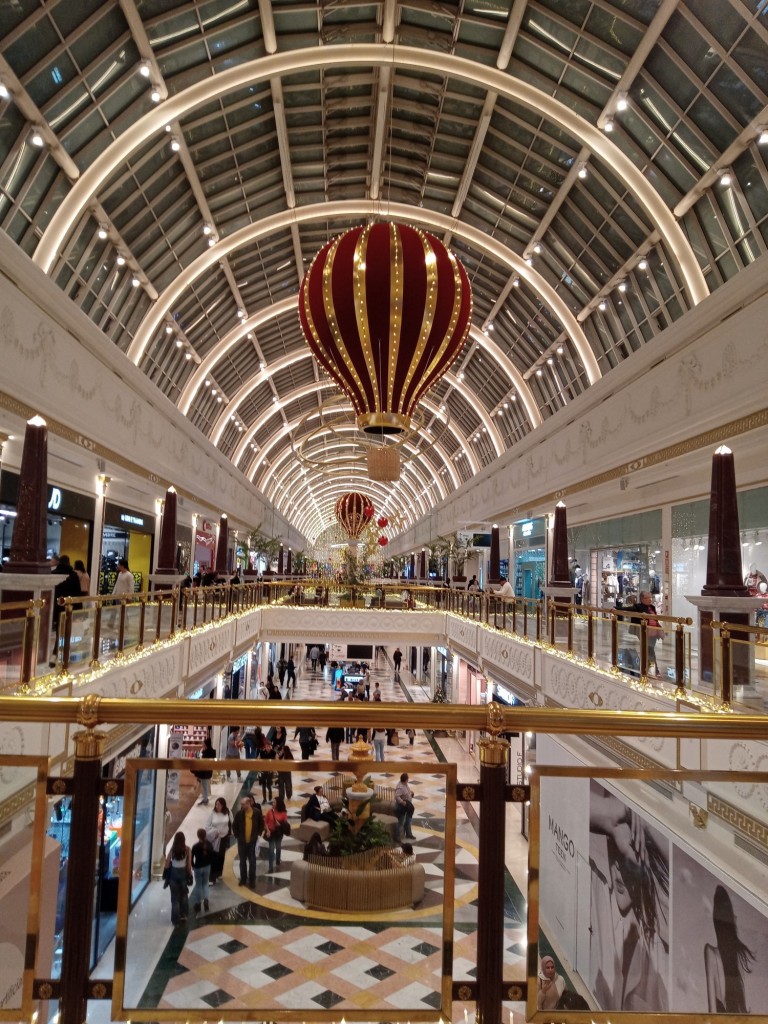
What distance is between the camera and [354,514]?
33438 millimetres

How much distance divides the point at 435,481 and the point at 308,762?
139 ft

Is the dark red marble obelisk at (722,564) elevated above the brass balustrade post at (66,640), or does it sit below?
above

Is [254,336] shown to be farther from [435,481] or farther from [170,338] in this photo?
[435,481]

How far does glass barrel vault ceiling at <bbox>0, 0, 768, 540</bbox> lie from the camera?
1095cm

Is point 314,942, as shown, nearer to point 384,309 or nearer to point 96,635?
point 96,635

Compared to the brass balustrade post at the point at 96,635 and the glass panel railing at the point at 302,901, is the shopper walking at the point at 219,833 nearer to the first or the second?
the glass panel railing at the point at 302,901

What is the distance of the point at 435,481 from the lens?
44062mm

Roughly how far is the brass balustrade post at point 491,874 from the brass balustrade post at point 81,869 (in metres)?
0.99

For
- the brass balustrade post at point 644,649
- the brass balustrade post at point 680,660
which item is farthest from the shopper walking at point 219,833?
the brass balustrade post at point 644,649

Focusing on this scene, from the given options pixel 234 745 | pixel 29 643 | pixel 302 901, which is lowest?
pixel 302 901

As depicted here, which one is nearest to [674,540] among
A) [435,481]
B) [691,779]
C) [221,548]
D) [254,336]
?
[221,548]

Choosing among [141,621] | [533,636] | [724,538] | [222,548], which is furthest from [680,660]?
[222,548]

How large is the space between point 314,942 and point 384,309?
23.5 feet

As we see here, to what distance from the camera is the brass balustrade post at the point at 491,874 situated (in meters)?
1.78
